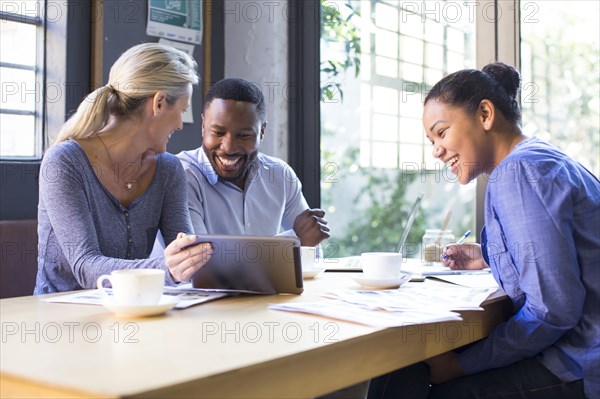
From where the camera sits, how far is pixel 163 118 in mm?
2340

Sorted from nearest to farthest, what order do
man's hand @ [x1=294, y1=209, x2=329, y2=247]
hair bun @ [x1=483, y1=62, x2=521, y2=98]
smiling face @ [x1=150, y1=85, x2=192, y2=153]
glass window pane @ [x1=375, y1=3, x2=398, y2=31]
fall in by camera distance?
1. hair bun @ [x1=483, y1=62, x2=521, y2=98]
2. smiling face @ [x1=150, y1=85, x2=192, y2=153]
3. man's hand @ [x1=294, y1=209, x2=329, y2=247]
4. glass window pane @ [x1=375, y1=3, x2=398, y2=31]

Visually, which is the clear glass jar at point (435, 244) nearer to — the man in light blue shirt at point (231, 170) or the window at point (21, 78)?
the man in light blue shirt at point (231, 170)

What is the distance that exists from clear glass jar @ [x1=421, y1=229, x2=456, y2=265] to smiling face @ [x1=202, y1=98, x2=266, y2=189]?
74cm

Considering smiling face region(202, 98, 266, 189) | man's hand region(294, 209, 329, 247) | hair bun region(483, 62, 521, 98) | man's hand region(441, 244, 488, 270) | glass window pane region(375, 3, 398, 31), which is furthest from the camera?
glass window pane region(375, 3, 398, 31)

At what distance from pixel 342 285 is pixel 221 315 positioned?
519mm

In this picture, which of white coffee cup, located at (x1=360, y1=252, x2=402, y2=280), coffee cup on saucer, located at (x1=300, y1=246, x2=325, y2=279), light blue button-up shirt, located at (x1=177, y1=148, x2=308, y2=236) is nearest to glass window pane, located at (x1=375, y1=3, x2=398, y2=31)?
light blue button-up shirt, located at (x1=177, y1=148, x2=308, y2=236)

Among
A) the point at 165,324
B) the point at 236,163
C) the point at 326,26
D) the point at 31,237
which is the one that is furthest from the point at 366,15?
the point at 165,324

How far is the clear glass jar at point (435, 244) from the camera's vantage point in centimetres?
241

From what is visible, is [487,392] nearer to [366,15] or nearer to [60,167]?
[60,167]

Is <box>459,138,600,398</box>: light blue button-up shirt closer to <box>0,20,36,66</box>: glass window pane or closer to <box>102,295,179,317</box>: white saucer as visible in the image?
<box>102,295,179,317</box>: white saucer

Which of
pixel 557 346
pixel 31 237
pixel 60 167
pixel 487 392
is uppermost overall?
pixel 60 167

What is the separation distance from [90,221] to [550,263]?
1.20 m

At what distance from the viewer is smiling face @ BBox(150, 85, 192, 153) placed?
7.60 feet

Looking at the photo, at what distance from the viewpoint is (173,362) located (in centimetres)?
99
